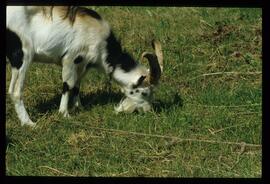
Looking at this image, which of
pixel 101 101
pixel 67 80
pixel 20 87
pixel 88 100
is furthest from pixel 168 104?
pixel 20 87

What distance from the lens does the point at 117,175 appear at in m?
6.45

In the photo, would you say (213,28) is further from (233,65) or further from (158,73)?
(158,73)

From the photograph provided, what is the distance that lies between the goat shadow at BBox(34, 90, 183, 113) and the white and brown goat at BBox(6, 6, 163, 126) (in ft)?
0.51

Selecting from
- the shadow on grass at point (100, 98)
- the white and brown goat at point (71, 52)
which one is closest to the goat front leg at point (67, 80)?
the white and brown goat at point (71, 52)

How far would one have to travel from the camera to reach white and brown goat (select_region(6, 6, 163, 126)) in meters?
7.04

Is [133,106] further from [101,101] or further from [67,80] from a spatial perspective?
[67,80]

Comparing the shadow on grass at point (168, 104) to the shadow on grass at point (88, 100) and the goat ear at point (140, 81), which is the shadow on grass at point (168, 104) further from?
the shadow on grass at point (88, 100)

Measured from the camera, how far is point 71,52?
289 inches

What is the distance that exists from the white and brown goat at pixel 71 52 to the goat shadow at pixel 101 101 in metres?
0.16

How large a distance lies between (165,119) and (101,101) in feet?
2.88

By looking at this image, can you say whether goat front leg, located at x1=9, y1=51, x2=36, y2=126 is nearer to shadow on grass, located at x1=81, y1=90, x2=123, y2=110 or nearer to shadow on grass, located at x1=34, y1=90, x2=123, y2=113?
shadow on grass, located at x1=34, y1=90, x2=123, y2=113

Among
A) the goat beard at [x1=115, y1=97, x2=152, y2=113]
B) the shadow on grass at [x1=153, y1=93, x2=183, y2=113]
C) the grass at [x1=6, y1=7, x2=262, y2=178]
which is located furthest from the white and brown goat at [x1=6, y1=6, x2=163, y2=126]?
the grass at [x1=6, y1=7, x2=262, y2=178]

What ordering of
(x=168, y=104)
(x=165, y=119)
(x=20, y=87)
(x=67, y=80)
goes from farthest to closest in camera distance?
(x=168, y=104)
(x=67, y=80)
(x=165, y=119)
(x=20, y=87)
